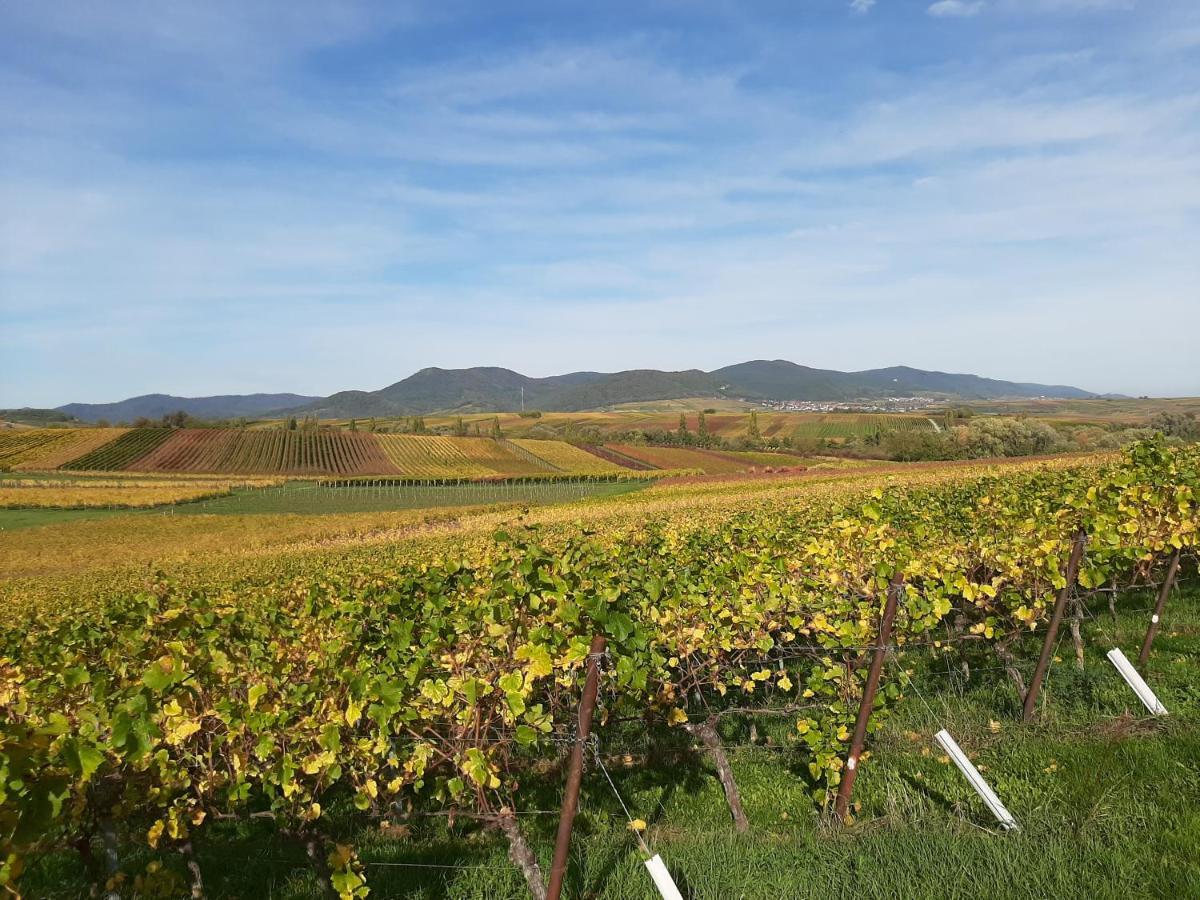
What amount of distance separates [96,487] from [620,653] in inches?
3081

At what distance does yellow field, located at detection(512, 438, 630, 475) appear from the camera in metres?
80.5

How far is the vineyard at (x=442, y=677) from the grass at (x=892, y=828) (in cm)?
28

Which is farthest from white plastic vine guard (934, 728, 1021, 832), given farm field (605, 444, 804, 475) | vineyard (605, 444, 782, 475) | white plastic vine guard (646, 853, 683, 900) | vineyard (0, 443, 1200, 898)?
vineyard (605, 444, 782, 475)

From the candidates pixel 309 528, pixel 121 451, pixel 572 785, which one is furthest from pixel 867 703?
pixel 121 451

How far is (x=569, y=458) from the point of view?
305 feet

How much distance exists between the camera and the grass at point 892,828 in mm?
4133

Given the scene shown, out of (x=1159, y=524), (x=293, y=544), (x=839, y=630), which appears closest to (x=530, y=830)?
(x=839, y=630)

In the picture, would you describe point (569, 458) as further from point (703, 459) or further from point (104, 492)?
point (104, 492)

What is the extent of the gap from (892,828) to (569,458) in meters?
88.4

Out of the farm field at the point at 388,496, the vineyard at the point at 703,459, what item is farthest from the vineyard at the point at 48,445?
the vineyard at the point at 703,459

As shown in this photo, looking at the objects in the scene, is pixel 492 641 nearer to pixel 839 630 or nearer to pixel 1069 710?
pixel 839 630

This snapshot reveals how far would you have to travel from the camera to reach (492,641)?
4891 mm

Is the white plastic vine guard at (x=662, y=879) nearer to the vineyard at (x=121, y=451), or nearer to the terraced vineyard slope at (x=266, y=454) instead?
the terraced vineyard slope at (x=266, y=454)

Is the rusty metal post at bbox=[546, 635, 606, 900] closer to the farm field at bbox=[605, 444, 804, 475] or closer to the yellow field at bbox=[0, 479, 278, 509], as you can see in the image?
the yellow field at bbox=[0, 479, 278, 509]
